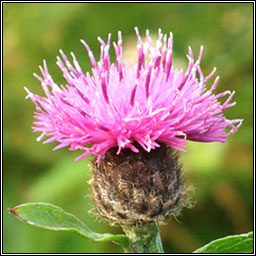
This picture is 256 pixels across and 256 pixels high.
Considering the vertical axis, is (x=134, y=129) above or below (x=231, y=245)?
above

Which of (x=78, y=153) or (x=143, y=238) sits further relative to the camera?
(x=78, y=153)

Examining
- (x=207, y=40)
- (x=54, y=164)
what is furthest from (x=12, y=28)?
(x=207, y=40)

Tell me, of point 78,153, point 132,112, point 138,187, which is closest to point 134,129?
point 132,112

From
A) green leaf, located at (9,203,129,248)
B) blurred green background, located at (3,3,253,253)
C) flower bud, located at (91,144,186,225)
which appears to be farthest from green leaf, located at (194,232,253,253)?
blurred green background, located at (3,3,253,253)

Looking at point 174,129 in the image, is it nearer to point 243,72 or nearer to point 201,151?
point 201,151

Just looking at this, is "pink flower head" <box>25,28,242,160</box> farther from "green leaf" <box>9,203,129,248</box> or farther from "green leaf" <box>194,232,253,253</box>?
"green leaf" <box>194,232,253,253</box>

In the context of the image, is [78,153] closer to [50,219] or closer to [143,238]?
[143,238]
